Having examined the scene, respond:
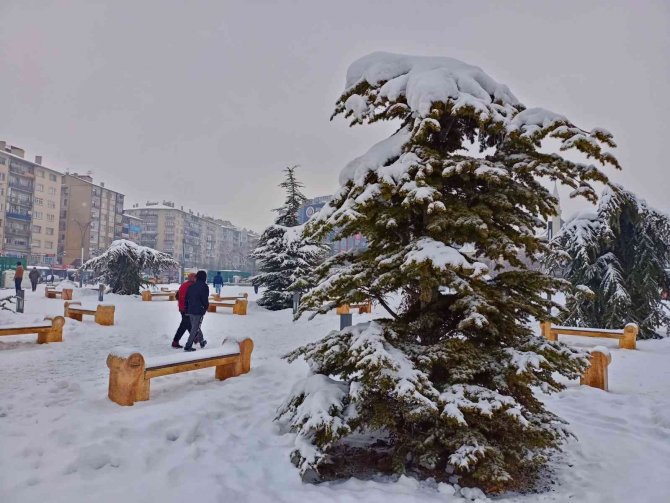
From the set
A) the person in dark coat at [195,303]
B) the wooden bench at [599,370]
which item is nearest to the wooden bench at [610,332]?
the wooden bench at [599,370]

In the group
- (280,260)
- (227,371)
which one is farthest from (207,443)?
(280,260)

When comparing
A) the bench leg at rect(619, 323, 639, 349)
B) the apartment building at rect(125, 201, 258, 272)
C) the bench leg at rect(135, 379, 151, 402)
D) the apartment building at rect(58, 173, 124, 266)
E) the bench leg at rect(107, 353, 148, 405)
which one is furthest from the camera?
the apartment building at rect(125, 201, 258, 272)

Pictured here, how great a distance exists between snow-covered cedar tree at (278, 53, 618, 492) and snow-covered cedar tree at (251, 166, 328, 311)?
15.9m

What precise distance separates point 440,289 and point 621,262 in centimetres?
1202

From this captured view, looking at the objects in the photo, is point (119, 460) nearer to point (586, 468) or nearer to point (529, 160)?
point (586, 468)

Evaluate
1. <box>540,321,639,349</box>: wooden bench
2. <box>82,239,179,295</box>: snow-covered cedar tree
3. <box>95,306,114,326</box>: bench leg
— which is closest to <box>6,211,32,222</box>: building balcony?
<box>82,239,179,295</box>: snow-covered cedar tree

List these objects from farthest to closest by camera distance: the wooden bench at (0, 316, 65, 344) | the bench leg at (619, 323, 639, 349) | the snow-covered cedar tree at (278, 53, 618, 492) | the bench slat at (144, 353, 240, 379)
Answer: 1. the bench leg at (619, 323, 639, 349)
2. the wooden bench at (0, 316, 65, 344)
3. the bench slat at (144, 353, 240, 379)
4. the snow-covered cedar tree at (278, 53, 618, 492)

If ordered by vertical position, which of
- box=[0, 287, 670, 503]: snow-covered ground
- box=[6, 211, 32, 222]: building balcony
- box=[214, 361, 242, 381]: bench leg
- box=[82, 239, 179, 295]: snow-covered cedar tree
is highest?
box=[6, 211, 32, 222]: building balcony

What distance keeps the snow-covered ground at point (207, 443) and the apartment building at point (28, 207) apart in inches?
3038

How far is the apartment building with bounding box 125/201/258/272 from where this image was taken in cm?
11331

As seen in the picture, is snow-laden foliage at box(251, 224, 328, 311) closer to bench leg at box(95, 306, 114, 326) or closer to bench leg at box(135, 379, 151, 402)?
bench leg at box(95, 306, 114, 326)

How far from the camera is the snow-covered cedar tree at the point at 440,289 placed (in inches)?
152

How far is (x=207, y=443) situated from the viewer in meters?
4.62

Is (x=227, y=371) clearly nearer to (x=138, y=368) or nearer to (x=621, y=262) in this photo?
(x=138, y=368)
